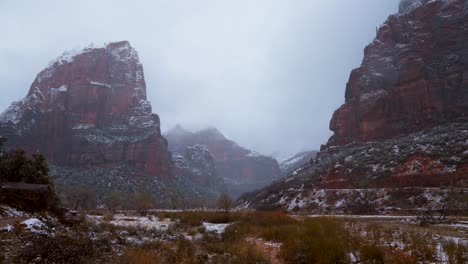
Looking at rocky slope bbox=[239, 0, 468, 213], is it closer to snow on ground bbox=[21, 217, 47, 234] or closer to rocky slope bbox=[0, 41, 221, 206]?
snow on ground bbox=[21, 217, 47, 234]

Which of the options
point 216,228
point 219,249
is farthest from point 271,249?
point 216,228

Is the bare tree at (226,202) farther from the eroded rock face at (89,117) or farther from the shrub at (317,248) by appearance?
the eroded rock face at (89,117)

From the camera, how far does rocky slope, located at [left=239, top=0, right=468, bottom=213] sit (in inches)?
1726

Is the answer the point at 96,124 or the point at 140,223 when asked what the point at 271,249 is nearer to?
the point at 140,223

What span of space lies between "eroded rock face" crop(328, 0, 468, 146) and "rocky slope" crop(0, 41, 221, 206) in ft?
212

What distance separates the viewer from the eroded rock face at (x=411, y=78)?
232 ft

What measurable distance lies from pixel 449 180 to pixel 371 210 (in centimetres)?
1034

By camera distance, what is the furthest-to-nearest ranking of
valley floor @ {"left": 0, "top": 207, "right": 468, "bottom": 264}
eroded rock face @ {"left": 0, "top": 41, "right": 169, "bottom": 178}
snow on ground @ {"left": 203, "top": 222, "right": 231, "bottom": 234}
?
eroded rock face @ {"left": 0, "top": 41, "right": 169, "bottom": 178} → snow on ground @ {"left": 203, "top": 222, "right": 231, "bottom": 234} → valley floor @ {"left": 0, "top": 207, "right": 468, "bottom": 264}

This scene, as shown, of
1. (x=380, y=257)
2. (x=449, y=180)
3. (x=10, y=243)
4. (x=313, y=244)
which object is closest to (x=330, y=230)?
(x=313, y=244)

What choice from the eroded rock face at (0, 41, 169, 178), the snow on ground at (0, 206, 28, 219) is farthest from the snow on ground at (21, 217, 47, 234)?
the eroded rock face at (0, 41, 169, 178)

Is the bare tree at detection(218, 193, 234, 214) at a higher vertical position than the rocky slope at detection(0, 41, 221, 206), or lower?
lower

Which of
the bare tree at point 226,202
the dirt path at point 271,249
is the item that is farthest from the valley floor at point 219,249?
the bare tree at point 226,202

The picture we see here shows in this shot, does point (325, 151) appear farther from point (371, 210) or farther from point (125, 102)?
point (125, 102)

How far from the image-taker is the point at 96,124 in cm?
15188
